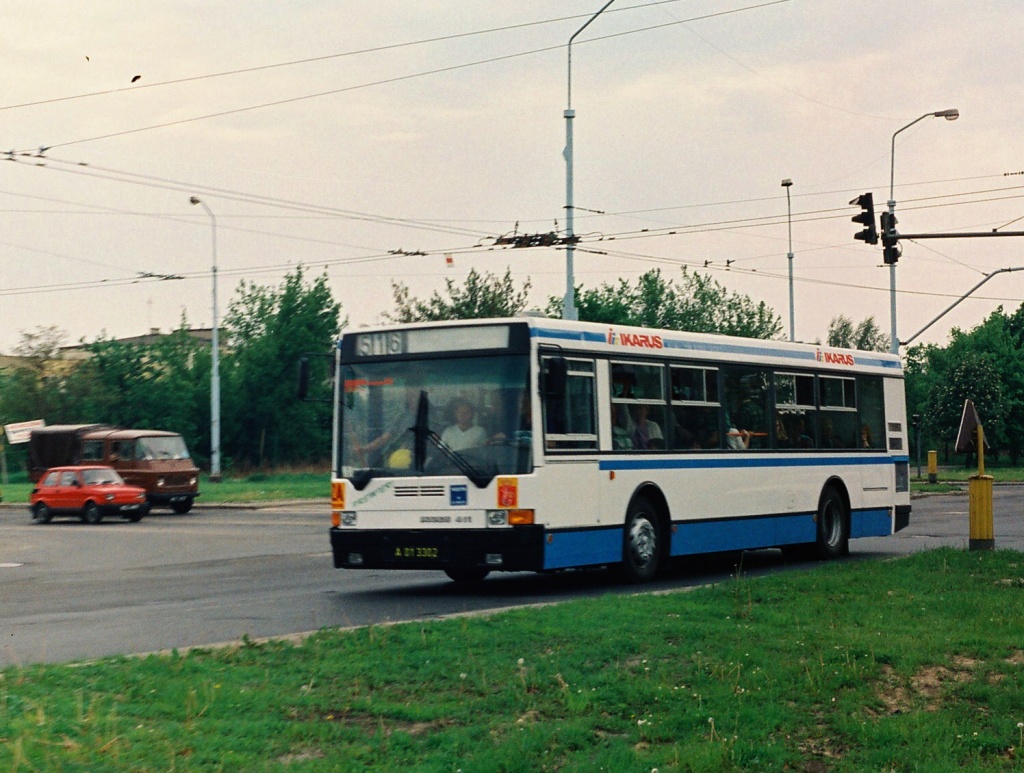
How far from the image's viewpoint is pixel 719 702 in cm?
805

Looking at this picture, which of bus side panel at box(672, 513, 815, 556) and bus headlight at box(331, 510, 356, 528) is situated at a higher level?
bus headlight at box(331, 510, 356, 528)

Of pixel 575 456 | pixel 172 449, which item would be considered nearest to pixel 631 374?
pixel 575 456

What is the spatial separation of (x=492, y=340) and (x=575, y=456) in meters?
1.51

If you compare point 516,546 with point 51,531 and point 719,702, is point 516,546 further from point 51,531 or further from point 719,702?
point 51,531

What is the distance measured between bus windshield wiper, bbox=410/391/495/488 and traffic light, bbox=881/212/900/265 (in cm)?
1688

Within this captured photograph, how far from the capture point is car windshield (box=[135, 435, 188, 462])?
43.9 m

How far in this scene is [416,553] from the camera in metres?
15.6

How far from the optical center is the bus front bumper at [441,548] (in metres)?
15.2

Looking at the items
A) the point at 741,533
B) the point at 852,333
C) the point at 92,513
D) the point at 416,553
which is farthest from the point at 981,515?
the point at 852,333

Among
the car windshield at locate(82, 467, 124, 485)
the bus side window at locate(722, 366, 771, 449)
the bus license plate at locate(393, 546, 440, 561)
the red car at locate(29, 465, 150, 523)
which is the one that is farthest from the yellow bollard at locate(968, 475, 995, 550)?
the car windshield at locate(82, 467, 124, 485)

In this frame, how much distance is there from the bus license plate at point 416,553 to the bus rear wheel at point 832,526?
7.10m

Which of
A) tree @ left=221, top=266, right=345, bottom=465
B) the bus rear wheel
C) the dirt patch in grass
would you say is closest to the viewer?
the dirt patch in grass

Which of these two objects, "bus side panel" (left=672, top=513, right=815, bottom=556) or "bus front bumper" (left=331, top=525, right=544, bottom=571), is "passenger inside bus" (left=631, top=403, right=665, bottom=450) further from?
"bus front bumper" (left=331, top=525, right=544, bottom=571)

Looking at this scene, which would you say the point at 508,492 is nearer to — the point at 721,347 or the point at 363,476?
the point at 363,476
